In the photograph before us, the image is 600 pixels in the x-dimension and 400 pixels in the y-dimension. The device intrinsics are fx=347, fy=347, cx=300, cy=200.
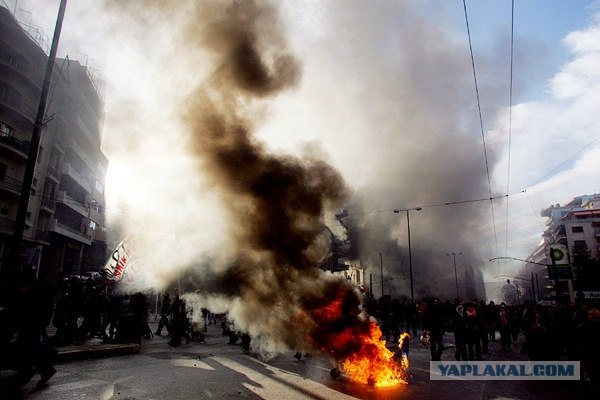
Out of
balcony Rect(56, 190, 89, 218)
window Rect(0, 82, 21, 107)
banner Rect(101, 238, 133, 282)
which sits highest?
window Rect(0, 82, 21, 107)

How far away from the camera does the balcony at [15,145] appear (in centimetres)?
2507

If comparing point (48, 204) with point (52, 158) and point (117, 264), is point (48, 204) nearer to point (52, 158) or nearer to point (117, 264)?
point (52, 158)

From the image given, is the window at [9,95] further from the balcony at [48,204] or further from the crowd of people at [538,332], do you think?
the crowd of people at [538,332]

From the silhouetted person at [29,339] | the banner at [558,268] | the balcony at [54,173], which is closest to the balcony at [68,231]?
the balcony at [54,173]

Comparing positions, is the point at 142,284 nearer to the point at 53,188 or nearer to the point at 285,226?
the point at 285,226

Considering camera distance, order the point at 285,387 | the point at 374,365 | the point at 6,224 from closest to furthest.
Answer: the point at 285,387 < the point at 374,365 < the point at 6,224

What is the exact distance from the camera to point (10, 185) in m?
25.5

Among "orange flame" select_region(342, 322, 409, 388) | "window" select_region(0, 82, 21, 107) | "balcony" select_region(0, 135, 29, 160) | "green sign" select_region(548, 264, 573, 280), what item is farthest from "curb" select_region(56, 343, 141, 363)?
"window" select_region(0, 82, 21, 107)

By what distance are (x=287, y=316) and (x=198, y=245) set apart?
259 inches

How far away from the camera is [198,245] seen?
49.6 ft

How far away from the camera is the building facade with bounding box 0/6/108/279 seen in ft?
85.0

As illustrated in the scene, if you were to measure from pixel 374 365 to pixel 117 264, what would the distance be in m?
10.5

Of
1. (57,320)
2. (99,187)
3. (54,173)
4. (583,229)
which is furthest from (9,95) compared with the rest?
(583,229)

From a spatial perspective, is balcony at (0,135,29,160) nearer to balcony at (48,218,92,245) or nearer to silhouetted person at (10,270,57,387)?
balcony at (48,218,92,245)
